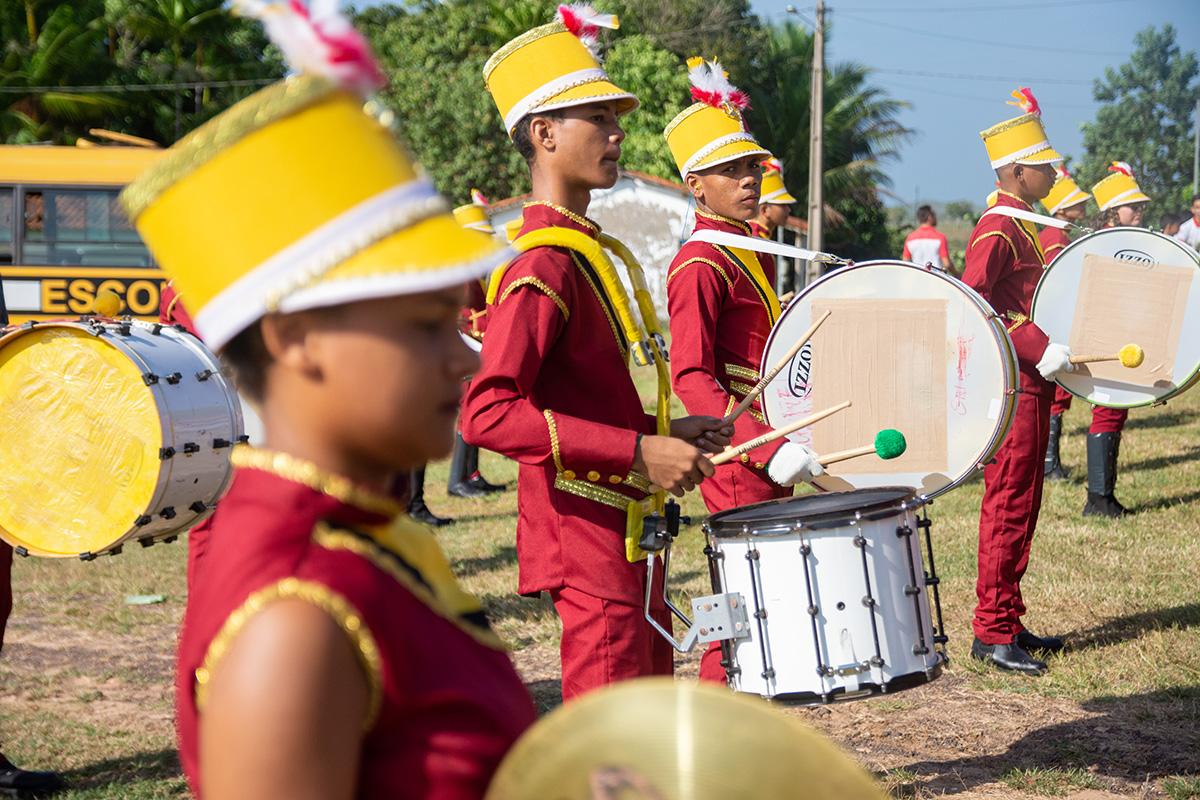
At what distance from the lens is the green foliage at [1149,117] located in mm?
78125

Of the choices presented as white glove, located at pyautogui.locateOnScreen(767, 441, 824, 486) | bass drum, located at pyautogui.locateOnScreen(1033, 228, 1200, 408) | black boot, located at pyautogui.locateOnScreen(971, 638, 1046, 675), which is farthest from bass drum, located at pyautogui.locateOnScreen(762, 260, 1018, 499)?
bass drum, located at pyautogui.locateOnScreen(1033, 228, 1200, 408)

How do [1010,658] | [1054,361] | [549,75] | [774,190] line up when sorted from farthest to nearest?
[774,190] < [1010,658] < [1054,361] < [549,75]

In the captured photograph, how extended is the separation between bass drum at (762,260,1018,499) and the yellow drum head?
2.28m

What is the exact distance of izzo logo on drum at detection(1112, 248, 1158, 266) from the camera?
6.75 m

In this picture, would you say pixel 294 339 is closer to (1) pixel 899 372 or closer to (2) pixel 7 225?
(1) pixel 899 372

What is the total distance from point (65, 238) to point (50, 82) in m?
14.7

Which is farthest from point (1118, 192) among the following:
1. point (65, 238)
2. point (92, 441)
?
point (65, 238)

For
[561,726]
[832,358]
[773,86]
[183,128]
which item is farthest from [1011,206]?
[773,86]

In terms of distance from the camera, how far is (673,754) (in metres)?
1.21

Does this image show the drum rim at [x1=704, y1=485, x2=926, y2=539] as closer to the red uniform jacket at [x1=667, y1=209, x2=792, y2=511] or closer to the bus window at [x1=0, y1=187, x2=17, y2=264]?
the red uniform jacket at [x1=667, y1=209, x2=792, y2=511]

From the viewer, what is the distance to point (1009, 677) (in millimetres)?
6051

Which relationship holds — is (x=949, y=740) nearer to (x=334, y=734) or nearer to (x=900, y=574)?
(x=900, y=574)

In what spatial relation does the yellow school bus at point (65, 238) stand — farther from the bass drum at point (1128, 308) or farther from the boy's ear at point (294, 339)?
the boy's ear at point (294, 339)

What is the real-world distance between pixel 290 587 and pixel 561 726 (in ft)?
0.97
